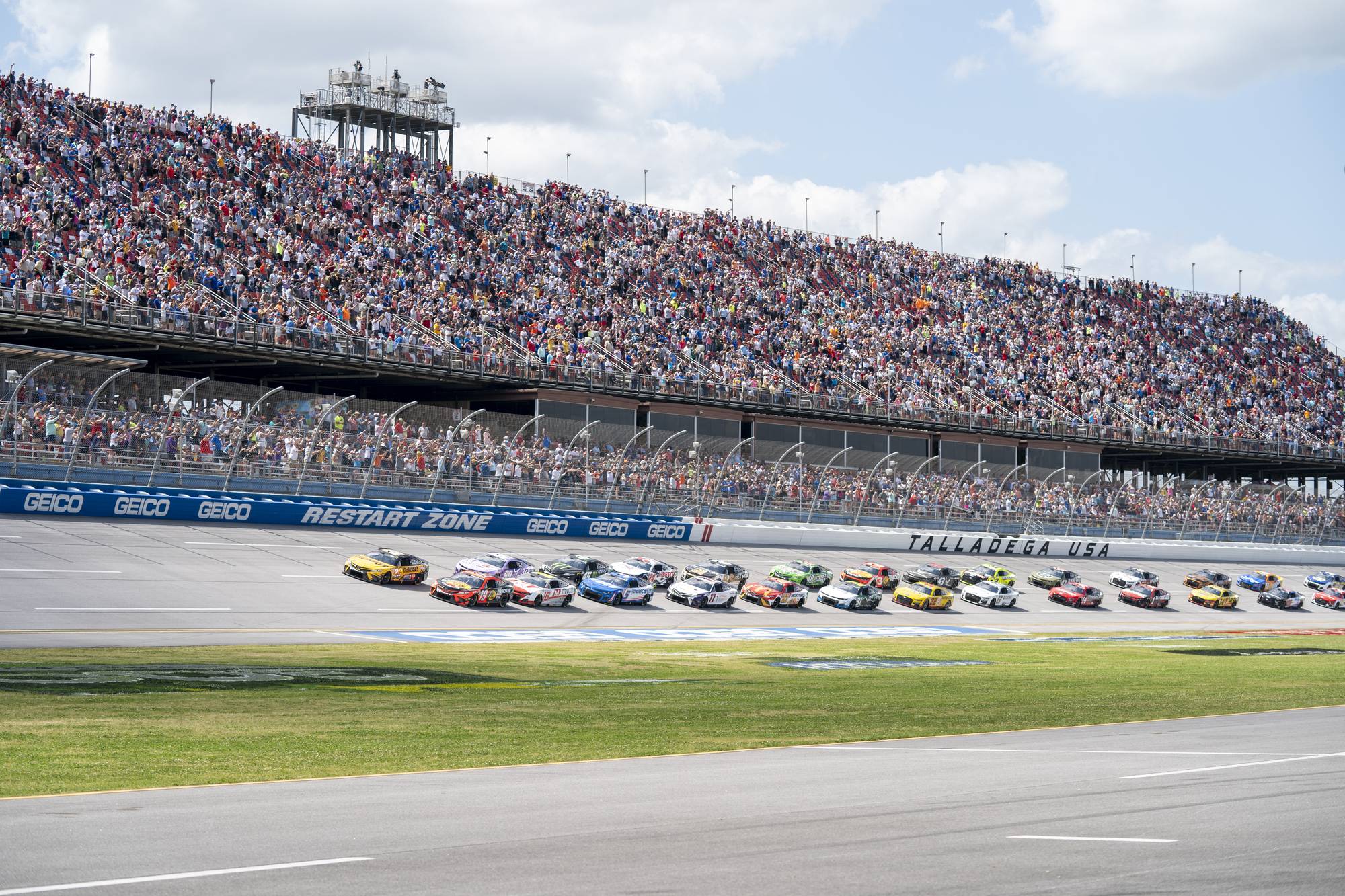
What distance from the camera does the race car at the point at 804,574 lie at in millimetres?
48000

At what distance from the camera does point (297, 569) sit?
3941cm

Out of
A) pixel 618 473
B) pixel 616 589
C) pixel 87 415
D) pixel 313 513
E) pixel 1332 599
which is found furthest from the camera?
pixel 1332 599

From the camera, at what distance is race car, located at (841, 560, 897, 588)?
50.3 m

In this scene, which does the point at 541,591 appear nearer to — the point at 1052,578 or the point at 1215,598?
the point at 1052,578

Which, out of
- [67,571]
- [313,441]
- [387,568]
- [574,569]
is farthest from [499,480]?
[67,571]

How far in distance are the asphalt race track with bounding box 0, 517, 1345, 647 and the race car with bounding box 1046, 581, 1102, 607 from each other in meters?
0.42

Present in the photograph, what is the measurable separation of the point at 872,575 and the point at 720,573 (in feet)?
25.8

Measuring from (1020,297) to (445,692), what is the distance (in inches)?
2830

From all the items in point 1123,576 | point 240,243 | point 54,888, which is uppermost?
point 240,243

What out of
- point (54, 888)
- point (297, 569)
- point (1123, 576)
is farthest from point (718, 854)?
point (1123, 576)

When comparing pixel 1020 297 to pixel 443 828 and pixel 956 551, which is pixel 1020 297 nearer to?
pixel 956 551

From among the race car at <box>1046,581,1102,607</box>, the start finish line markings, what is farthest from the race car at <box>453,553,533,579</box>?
the race car at <box>1046,581,1102,607</box>

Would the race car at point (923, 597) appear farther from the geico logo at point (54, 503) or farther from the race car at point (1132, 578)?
the geico logo at point (54, 503)

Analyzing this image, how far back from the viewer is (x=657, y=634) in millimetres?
36125
